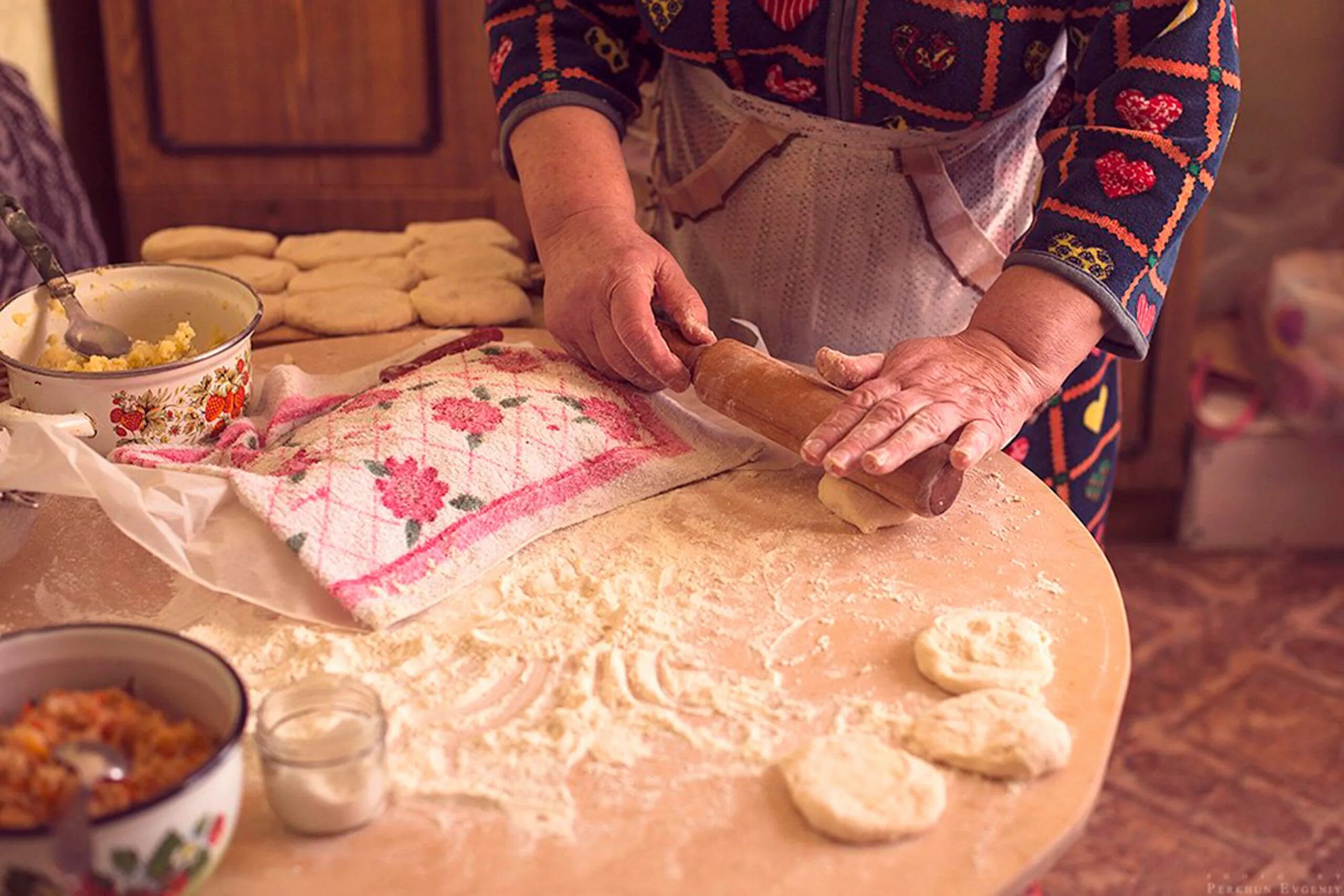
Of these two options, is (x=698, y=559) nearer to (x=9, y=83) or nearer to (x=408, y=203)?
(x=9, y=83)

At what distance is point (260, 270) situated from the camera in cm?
179

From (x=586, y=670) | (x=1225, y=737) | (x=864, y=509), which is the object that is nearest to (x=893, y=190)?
(x=864, y=509)

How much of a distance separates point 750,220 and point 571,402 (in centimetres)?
39

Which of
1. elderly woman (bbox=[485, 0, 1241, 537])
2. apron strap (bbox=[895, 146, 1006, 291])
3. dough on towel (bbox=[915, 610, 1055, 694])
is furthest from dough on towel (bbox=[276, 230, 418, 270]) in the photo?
dough on towel (bbox=[915, 610, 1055, 694])

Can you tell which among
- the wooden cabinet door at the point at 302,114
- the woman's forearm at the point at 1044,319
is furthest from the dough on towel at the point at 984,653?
the wooden cabinet door at the point at 302,114

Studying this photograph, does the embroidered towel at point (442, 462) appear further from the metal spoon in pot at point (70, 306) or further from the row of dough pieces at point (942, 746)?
the row of dough pieces at point (942, 746)

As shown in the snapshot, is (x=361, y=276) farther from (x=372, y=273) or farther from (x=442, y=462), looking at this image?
(x=442, y=462)

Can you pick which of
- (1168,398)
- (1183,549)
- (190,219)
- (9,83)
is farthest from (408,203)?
(1183,549)

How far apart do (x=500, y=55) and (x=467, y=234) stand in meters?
0.48

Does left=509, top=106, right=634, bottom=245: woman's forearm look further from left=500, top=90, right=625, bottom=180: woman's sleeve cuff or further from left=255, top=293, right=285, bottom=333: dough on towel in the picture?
left=255, top=293, right=285, bottom=333: dough on towel

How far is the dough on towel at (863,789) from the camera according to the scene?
0.79 m

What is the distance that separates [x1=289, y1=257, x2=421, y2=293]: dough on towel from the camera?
1.73 m

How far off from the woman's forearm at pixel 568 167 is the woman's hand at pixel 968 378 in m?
0.32

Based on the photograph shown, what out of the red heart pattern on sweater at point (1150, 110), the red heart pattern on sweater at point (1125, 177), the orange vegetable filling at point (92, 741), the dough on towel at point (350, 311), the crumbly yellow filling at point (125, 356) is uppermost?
the red heart pattern on sweater at point (1150, 110)
